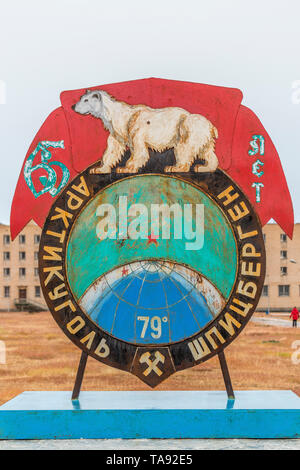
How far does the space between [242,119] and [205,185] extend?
1.13 metres

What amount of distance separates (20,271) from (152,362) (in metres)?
59.3

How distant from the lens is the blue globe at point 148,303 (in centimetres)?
897

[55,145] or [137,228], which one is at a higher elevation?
[55,145]

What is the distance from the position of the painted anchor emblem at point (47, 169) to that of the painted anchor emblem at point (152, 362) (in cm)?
269

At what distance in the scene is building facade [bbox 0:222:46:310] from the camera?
6531 cm

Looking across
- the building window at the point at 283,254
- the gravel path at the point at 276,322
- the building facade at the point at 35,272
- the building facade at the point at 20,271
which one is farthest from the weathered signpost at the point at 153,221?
the building window at the point at 283,254

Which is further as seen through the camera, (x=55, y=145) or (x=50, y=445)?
(x=55, y=145)

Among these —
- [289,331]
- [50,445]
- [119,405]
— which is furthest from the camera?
[289,331]

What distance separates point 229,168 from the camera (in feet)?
30.1

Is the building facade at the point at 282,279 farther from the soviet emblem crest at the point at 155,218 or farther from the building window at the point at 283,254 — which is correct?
the soviet emblem crest at the point at 155,218
